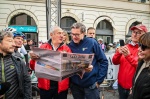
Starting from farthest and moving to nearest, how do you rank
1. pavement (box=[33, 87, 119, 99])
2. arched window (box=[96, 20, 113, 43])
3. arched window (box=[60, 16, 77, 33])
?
arched window (box=[96, 20, 113, 43]), arched window (box=[60, 16, 77, 33]), pavement (box=[33, 87, 119, 99])

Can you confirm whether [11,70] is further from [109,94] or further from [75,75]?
[109,94]

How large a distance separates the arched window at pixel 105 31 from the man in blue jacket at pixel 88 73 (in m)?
17.5

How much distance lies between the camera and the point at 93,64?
329 centimetres

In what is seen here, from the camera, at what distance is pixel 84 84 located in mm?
3238

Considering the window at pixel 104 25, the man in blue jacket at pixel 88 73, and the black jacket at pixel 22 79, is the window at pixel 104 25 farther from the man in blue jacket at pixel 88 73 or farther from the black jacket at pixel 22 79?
the black jacket at pixel 22 79

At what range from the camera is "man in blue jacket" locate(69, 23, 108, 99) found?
127 inches

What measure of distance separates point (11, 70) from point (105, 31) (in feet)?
62.1

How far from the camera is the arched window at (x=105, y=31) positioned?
816 inches

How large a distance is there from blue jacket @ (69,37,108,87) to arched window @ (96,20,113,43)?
17457 mm

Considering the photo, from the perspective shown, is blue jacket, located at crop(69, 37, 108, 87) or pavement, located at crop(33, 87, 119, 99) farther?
pavement, located at crop(33, 87, 119, 99)

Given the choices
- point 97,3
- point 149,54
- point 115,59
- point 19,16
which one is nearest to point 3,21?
point 19,16

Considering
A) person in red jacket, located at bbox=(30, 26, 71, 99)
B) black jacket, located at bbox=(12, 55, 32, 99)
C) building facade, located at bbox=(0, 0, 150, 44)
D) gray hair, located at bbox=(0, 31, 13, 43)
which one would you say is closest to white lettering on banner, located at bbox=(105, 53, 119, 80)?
person in red jacket, located at bbox=(30, 26, 71, 99)

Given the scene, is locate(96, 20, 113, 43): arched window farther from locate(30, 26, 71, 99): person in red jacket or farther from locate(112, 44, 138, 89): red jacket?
locate(30, 26, 71, 99): person in red jacket

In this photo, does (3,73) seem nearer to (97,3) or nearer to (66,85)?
(66,85)
